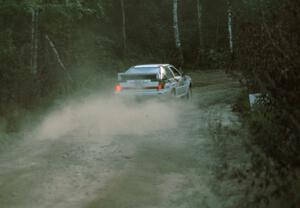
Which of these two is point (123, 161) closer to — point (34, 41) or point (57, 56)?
point (34, 41)

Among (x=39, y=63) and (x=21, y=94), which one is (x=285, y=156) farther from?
(x=39, y=63)

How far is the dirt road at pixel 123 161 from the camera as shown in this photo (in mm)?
6941

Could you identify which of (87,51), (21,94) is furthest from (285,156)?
(87,51)

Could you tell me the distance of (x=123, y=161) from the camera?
912cm

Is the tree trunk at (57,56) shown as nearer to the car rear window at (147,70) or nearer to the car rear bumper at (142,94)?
the car rear window at (147,70)

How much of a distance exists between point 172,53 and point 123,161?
1139 inches

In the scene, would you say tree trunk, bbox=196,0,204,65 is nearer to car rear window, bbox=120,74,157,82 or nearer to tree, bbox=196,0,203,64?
tree, bbox=196,0,203,64

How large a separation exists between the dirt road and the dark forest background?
2.14 feet

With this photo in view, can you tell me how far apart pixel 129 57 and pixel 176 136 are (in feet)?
78.4

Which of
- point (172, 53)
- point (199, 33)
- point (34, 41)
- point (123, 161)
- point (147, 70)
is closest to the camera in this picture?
point (123, 161)

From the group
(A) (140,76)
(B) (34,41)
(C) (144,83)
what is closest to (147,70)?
(A) (140,76)

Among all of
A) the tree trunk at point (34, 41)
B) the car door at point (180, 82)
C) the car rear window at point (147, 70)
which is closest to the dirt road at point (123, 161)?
the car rear window at point (147, 70)

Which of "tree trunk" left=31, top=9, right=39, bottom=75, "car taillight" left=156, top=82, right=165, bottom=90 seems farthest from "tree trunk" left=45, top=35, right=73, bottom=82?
"car taillight" left=156, top=82, right=165, bottom=90

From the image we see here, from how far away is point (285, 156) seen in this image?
211 inches
